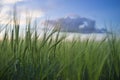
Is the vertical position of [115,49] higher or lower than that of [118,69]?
higher

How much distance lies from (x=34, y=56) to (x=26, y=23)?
0.22 meters

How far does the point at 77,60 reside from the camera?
118 cm

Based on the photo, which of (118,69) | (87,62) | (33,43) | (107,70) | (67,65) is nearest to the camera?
(67,65)

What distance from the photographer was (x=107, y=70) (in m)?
1.71

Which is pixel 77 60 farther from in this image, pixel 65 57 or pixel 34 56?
pixel 34 56

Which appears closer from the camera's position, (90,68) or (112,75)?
(90,68)

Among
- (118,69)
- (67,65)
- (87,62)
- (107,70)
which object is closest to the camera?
(67,65)

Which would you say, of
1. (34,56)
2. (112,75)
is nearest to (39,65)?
(34,56)

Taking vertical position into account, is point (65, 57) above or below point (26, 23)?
below

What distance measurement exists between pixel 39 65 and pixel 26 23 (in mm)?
284

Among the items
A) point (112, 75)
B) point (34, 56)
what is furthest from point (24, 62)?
point (112, 75)

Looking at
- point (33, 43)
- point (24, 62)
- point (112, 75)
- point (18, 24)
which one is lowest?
point (112, 75)

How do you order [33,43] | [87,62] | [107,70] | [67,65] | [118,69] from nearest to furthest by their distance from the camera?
[67,65] < [87,62] < [33,43] < [118,69] < [107,70]

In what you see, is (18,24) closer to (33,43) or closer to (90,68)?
(33,43)
